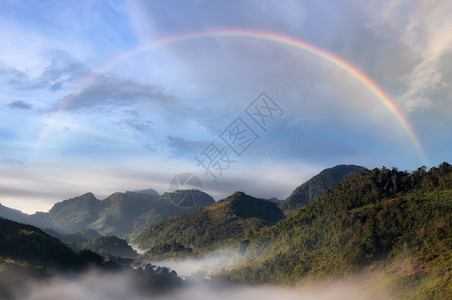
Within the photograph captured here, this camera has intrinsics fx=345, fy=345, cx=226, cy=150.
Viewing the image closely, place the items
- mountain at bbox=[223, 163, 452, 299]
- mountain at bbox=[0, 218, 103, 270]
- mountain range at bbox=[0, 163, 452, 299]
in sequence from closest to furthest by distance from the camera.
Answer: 1. mountain at bbox=[223, 163, 452, 299]
2. mountain range at bbox=[0, 163, 452, 299]
3. mountain at bbox=[0, 218, 103, 270]

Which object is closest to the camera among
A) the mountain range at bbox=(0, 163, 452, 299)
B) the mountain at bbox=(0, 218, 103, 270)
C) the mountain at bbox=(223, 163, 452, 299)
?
the mountain at bbox=(223, 163, 452, 299)

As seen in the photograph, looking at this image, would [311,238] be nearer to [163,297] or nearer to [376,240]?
[376,240]

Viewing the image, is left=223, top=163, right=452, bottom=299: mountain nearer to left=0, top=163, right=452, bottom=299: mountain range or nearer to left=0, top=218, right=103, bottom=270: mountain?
left=0, top=163, right=452, bottom=299: mountain range

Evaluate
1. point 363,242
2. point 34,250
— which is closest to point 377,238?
point 363,242

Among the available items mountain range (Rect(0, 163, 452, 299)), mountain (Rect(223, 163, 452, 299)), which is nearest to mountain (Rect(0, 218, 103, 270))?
mountain range (Rect(0, 163, 452, 299))

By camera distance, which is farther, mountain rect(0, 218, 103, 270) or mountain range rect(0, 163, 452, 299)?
mountain rect(0, 218, 103, 270)

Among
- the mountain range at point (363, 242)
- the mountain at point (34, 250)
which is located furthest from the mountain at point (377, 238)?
the mountain at point (34, 250)

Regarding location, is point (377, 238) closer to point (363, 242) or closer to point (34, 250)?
point (363, 242)

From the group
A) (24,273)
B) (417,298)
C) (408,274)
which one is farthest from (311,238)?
(24,273)
